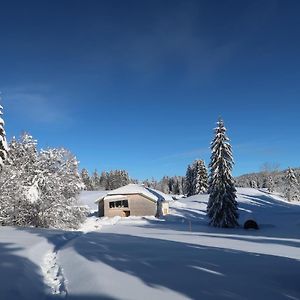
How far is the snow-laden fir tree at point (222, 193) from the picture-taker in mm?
49625

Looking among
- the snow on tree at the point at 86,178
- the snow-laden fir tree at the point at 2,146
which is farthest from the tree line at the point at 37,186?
the snow on tree at the point at 86,178

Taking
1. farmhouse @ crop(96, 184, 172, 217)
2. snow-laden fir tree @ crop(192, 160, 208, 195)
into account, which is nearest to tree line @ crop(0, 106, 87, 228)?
farmhouse @ crop(96, 184, 172, 217)

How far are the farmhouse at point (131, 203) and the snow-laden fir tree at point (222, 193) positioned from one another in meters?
19.9

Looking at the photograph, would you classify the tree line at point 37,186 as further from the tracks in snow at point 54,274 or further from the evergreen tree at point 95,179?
the evergreen tree at point 95,179

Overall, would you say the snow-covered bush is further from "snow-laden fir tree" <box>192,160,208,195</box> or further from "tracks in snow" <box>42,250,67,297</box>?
"snow-laden fir tree" <box>192,160,208,195</box>

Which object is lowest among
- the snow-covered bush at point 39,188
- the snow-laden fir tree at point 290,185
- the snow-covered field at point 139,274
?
the snow-covered field at point 139,274

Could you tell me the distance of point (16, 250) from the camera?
17422mm

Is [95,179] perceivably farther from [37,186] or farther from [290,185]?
[37,186]

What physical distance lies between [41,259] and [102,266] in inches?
160

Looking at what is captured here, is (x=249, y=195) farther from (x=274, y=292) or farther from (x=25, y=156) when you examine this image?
(x=274, y=292)

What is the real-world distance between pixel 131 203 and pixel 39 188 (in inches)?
1277

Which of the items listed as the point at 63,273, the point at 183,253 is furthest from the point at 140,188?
the point at 63,273

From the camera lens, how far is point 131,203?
70438 millimetres

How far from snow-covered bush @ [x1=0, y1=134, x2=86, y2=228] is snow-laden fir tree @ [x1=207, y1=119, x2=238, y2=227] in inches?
610
